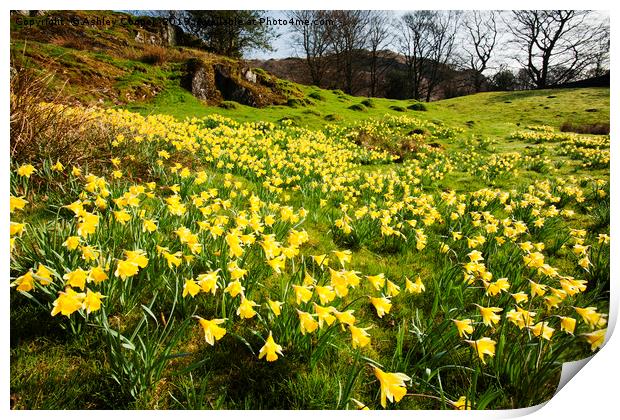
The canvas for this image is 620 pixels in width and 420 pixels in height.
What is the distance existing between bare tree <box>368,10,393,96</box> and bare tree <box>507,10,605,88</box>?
3.06 ft

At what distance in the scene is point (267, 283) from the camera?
206 cm

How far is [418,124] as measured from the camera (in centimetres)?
905

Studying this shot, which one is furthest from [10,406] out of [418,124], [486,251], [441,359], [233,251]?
[418,124]

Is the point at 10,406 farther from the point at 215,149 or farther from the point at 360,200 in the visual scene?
the point at 360,200

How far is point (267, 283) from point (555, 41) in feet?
9.93

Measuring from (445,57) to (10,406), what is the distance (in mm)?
4092

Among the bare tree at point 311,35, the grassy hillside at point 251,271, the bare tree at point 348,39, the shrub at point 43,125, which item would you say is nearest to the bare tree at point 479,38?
the bare tree at point 348,39

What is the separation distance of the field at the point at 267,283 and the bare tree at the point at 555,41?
325mm

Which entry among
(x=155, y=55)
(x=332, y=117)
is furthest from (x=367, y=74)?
(x=332, y=117)

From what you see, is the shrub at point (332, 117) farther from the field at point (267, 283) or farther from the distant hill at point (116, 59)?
the field at point (267, 283)

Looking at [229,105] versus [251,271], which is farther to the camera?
[229,105]

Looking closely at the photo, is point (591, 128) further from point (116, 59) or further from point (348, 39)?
point (116, 59)

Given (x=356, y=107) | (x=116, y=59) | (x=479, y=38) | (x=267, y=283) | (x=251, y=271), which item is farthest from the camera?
(x=356, y=107)
